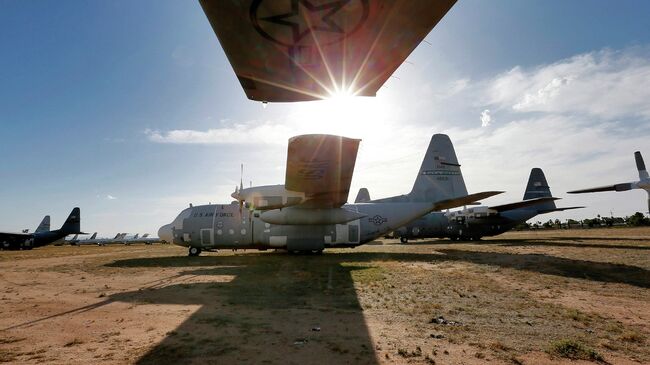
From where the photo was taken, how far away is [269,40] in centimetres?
559

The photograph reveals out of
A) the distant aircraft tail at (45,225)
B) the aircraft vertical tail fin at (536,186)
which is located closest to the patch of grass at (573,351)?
the aircraft vertical tail fin at (536,186)

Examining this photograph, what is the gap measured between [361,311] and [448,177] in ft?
62.4

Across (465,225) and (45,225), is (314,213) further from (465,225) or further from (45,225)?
(45,225)

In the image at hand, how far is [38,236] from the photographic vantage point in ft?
173

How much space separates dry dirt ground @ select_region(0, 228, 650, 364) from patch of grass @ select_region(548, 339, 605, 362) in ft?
0.06

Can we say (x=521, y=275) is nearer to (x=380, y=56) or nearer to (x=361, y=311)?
(x=361, y=311)

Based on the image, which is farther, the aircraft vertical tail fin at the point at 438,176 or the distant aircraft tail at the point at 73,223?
the distant aircraft tail at the point at 73,223

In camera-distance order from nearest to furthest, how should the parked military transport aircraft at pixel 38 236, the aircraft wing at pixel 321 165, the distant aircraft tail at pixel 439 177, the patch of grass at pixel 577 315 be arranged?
the patch of grass at pixel 577 315
the aircraft wing at pixel 321 165
the distant aircraft tail at pixel 439 177
the parked military transport aircraft at pixel 38 236

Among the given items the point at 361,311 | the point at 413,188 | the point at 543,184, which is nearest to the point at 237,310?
the point at 361,311

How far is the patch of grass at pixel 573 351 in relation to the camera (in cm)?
496

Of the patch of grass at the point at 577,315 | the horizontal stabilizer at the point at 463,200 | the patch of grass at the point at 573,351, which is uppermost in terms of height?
Result: the horizontal stabilizer at the point at 463,200

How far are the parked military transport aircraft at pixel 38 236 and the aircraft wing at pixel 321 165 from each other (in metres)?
54.6

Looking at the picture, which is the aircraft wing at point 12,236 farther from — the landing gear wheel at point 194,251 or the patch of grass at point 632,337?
the patch of grass at point 632,337

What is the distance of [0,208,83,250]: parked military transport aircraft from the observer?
5028 cm
